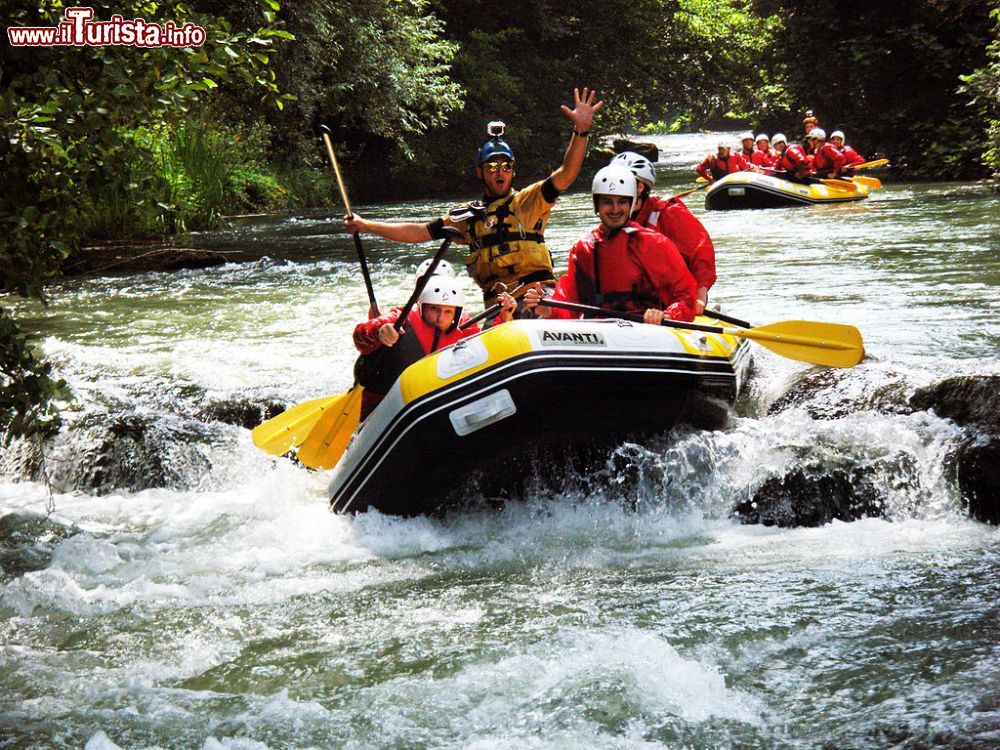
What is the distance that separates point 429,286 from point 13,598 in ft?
7.56

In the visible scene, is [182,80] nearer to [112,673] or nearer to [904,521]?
[112,673]

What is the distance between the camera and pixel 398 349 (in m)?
5.46

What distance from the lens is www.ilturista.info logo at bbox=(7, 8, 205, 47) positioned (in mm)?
4293

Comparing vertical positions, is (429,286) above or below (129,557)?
above

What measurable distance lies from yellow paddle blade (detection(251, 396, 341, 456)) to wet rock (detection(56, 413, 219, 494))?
2.23 ft

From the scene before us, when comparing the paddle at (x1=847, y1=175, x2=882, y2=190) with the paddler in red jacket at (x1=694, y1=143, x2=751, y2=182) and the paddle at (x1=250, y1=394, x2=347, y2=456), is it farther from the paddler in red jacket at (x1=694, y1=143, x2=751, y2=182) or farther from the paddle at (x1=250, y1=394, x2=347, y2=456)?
the paddle at (x1=250, y1=394, x2=347, y2=456)

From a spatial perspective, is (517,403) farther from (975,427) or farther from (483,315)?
(975,427)

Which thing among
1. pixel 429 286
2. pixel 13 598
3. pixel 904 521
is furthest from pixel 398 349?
pixel 904 521

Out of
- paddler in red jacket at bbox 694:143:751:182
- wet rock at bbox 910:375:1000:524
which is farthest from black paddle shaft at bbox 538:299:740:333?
paddler in red jacket at bbox 694:143:751:182

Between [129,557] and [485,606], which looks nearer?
[485,606]

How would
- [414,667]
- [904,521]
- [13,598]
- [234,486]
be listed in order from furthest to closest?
[234,486], [904,521], [13,598], [414,667]

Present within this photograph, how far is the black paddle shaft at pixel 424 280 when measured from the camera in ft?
17.6

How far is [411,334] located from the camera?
551 centimetres

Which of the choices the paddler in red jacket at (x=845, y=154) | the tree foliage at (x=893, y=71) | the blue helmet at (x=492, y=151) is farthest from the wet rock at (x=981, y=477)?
the tree foliage at (x=893, y=71)
